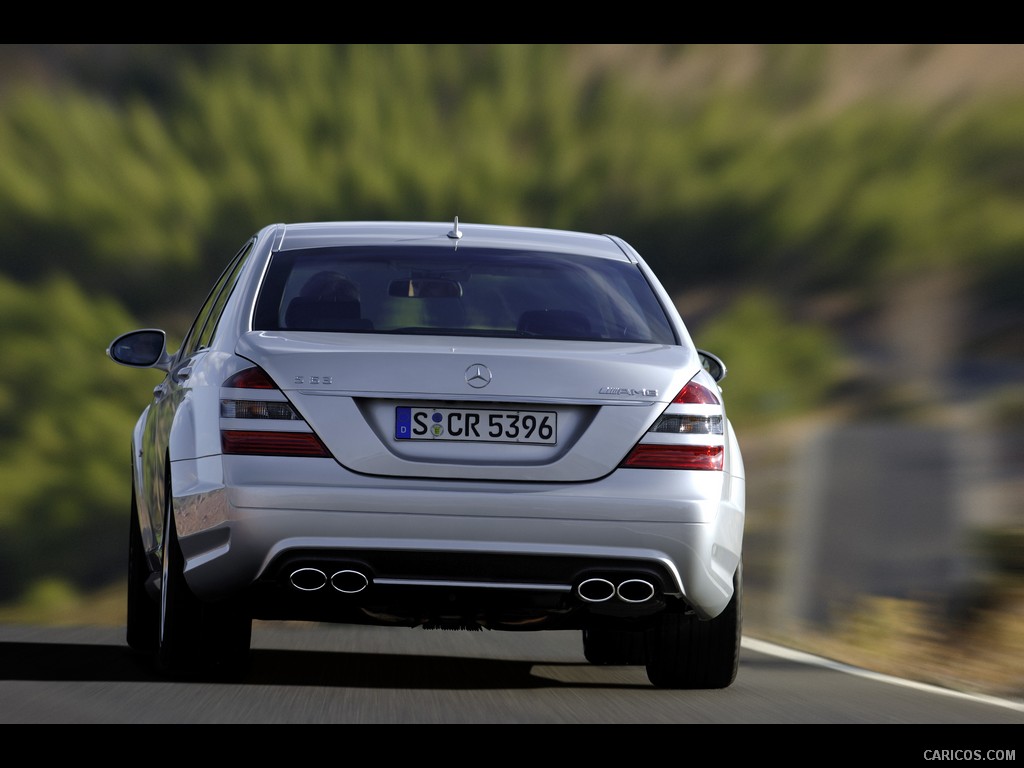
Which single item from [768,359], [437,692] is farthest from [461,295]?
[768,359]

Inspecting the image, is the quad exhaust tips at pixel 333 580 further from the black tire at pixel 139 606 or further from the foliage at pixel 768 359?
the foliage at pixel 768 359

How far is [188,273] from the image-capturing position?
108ft

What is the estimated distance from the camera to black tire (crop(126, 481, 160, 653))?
820cm

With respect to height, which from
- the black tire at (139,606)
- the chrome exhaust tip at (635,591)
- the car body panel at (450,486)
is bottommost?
the black tire at (139,606)

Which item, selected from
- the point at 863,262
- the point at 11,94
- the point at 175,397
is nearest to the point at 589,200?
the point at 863,262

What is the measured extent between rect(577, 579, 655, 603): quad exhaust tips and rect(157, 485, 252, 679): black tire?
1.18 m

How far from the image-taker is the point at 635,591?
6.37 metres

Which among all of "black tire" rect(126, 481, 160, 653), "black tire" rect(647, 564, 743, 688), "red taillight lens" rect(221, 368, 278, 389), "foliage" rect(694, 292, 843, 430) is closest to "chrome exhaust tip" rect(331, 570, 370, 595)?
"red taillight lens" rect(221, 368, 278, 389)

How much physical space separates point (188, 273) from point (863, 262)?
37.2ft

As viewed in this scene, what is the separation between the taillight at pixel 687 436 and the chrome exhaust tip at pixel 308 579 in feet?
3.45

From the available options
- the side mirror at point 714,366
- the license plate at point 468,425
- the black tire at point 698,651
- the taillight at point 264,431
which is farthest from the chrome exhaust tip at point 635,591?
the side mirror at point 714,366

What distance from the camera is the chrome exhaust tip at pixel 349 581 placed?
6.25 m

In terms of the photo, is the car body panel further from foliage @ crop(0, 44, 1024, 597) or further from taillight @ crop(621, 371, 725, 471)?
foliage @ crop(0, 44, 1024, 597)
